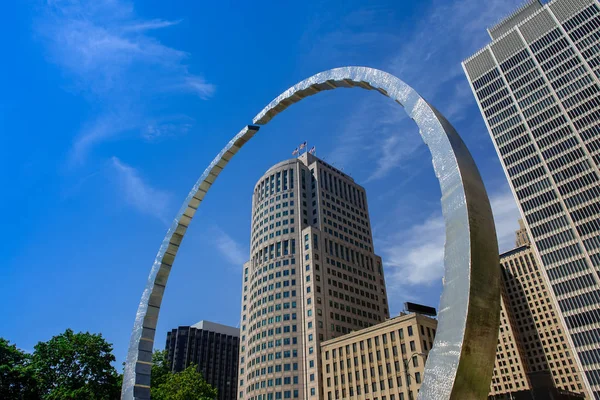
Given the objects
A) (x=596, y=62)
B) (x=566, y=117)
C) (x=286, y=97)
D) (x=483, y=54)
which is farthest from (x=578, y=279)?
(x=286, y=97)

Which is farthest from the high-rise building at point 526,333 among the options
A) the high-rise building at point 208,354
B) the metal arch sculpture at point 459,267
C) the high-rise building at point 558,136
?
the metal arch sculpture at point 459,267

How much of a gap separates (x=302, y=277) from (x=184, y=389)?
4110 centimetres

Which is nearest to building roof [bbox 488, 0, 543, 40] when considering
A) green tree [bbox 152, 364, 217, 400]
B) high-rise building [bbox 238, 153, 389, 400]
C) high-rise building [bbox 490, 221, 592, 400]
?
high-rise building [bbox 238, 153, 389, 400]

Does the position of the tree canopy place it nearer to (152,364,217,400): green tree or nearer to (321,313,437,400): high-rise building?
(152,364,217,400): green tree

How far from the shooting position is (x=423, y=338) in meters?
67.9

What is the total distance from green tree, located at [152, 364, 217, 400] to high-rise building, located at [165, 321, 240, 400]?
341 ft

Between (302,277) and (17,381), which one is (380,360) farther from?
(17,381)

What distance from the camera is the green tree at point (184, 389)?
55.2m

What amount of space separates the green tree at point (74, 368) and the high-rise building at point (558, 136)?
8646 centimetres

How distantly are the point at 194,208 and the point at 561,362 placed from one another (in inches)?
6133

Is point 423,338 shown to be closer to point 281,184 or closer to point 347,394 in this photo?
point 347,394

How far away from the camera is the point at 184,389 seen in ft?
187

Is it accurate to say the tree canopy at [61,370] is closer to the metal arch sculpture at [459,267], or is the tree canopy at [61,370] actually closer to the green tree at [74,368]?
the green tree at [74,368]

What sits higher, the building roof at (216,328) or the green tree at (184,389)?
the building roof at (216,328)
